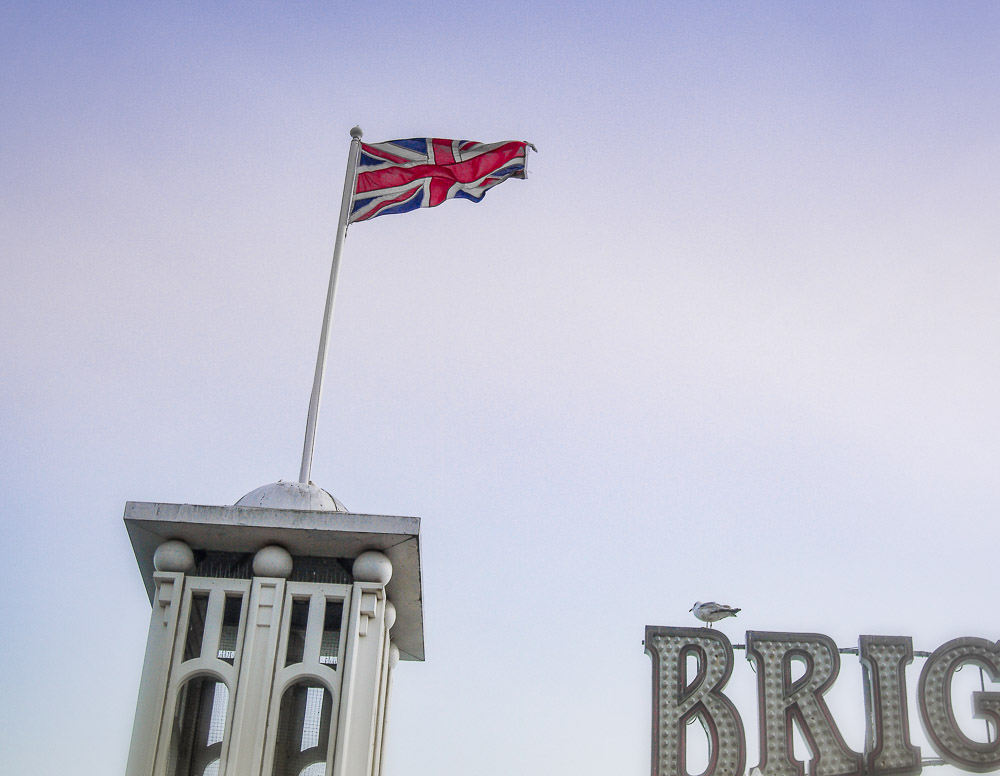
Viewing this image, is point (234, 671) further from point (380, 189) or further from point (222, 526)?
point (380, 189)

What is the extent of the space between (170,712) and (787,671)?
11.9m

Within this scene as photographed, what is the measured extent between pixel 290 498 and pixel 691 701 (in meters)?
8.78

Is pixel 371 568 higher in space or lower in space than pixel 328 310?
lower

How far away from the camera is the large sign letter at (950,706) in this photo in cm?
2550

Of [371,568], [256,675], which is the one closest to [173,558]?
[256,675]

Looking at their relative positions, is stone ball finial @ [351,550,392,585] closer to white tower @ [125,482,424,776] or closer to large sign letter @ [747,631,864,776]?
white tower @ [125,482,424,776]

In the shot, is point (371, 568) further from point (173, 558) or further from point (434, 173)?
point (434, 173)

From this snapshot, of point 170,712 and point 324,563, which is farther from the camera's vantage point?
point 324,563

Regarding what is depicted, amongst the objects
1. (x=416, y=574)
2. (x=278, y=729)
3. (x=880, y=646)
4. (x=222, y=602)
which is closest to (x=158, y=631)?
(x=222, y=602)

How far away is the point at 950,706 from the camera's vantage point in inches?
1022

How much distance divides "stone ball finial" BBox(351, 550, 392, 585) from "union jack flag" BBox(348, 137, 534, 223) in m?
8.71

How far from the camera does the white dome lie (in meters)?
26.0

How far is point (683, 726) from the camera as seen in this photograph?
2573 centimetres

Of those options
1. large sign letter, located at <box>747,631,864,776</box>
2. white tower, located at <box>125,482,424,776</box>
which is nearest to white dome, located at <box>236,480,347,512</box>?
white tower, located at <box>125,482,424,776</box>
